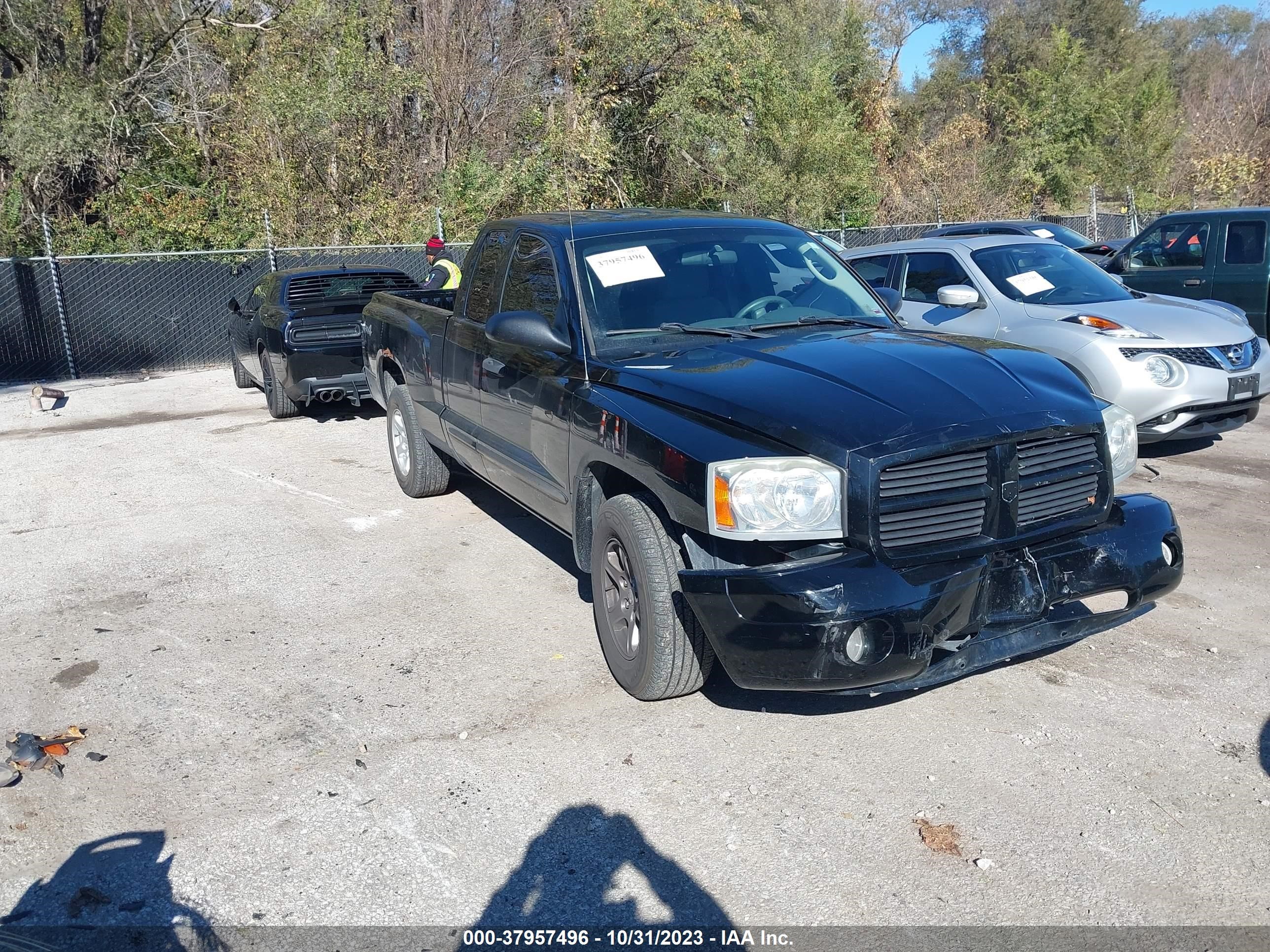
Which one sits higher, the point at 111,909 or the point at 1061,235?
the point at 1061,235

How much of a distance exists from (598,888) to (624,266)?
2899 millimetres

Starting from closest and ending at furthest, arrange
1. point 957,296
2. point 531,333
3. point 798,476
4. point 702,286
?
point 798,476 → point 531,333 → point 702,286 → point 957,296

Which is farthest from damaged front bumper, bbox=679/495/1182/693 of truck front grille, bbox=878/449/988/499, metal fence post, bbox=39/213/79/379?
metal fence post, bbox=39/213/79/379

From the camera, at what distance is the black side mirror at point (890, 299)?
555 cm

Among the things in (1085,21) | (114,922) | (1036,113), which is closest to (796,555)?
(114,922)

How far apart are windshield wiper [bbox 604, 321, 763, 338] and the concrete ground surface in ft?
4.80

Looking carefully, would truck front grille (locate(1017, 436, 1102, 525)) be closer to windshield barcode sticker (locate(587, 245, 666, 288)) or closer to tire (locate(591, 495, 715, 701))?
tire (locate(591, 495, 715, 701))

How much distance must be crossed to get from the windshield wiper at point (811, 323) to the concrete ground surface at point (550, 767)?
162 centimetres

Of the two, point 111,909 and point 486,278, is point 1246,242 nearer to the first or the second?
point 486,278

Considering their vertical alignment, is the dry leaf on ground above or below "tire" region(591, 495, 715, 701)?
below

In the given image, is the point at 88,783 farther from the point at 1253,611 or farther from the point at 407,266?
the point at 407,266

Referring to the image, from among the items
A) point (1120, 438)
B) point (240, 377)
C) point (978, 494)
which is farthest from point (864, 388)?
point (240, 377)

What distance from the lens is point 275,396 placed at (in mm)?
11438

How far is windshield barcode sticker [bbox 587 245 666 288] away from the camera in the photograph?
5.07 m
